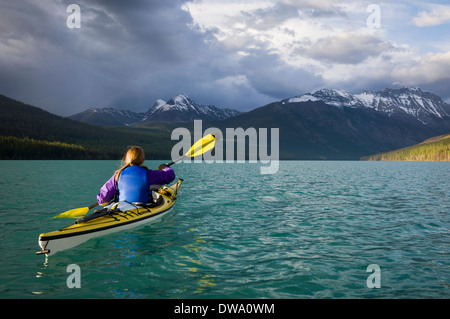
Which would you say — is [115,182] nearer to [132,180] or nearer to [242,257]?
[132,180]

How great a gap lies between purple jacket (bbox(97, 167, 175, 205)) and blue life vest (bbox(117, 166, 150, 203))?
0.71 ft

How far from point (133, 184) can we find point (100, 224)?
6.54 ft

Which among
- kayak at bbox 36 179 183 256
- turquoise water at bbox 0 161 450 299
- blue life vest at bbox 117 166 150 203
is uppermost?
blue life vest at bbox 117 166 150 203

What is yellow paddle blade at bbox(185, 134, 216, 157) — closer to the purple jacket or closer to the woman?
the purple jacket

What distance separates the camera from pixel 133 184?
1180cm

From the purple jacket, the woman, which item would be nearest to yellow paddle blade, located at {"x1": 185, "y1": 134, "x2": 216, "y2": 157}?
the purple jacket

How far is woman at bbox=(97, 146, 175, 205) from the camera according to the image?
11508 mm

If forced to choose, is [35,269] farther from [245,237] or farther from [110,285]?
[245,237]

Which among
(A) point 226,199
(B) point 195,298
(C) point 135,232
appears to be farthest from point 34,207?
(B) point 195,298

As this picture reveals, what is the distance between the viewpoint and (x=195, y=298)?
6.76 m

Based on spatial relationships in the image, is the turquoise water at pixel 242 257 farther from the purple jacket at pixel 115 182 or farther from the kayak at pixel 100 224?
the purple jacket at pixel 115 182

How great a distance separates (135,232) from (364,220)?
1117 cm

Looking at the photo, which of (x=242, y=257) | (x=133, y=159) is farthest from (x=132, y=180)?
(x=242, y=257)
